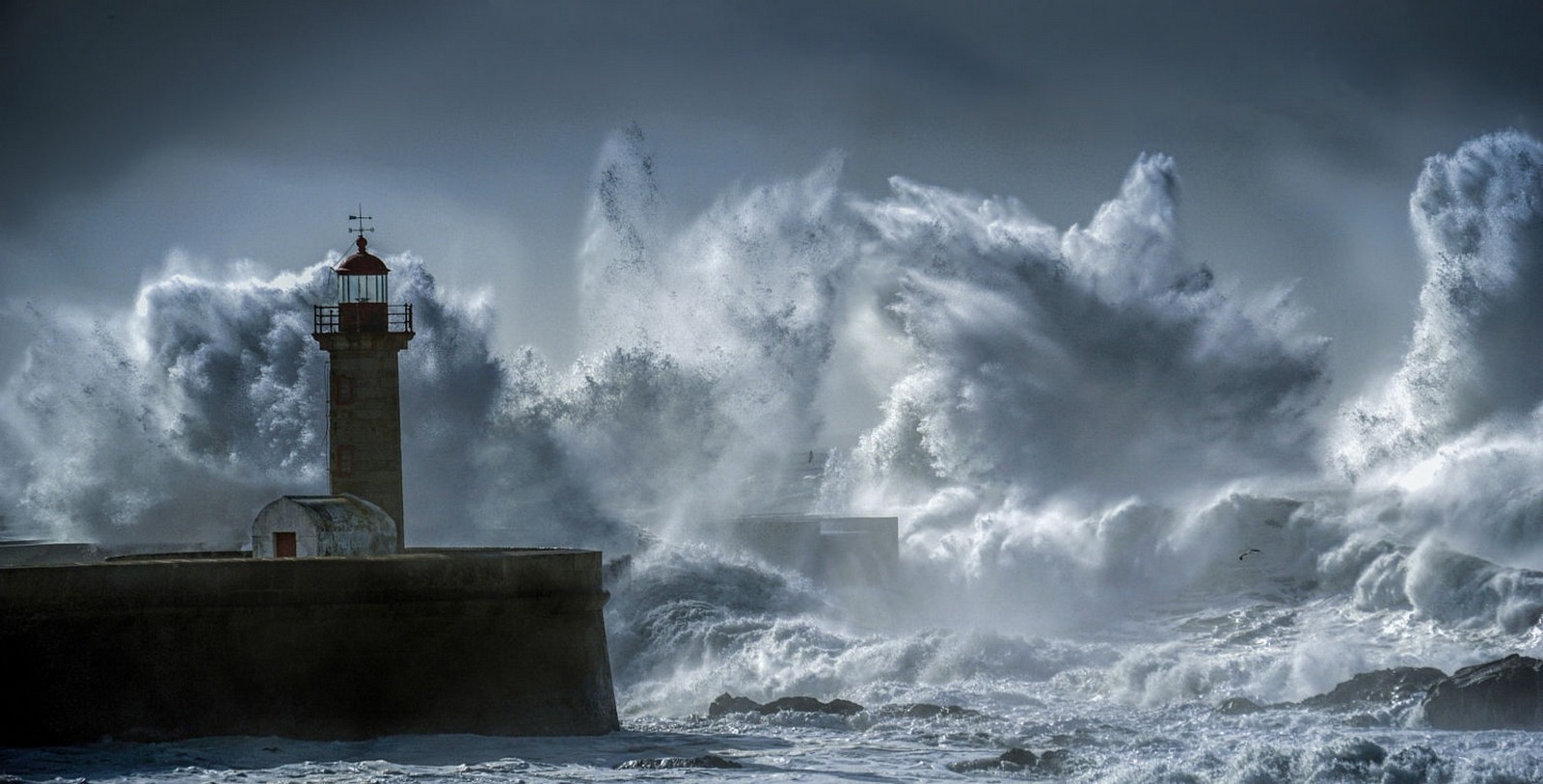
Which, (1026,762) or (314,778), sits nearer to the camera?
(314,778)

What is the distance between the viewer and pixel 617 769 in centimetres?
1397

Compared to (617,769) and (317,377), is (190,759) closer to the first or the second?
(617,769)

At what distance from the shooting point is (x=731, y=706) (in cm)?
1755

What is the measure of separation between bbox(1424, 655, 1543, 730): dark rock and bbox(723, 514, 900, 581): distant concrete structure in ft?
29.5

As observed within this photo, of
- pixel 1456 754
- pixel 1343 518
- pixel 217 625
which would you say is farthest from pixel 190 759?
pixel 1343 518

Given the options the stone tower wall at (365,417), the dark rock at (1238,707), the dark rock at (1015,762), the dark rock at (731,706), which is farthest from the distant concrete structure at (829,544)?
the dark rock at (1015,762)

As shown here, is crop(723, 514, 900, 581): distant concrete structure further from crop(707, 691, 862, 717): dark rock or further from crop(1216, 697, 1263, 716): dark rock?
crop(1216, 697, 1263, 716): dark rock

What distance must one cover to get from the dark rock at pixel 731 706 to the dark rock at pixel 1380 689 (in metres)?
4.50

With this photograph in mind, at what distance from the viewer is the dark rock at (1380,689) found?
16328mm

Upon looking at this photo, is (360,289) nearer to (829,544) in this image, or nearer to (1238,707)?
(1238,707)

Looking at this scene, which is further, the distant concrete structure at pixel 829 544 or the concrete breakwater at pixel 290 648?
the distant concrete structure at pixel 829 544

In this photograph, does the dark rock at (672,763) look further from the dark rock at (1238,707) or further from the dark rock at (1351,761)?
the dark rock at (1238,707)

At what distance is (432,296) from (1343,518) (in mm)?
10819

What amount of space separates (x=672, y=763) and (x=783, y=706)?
3054 mm
